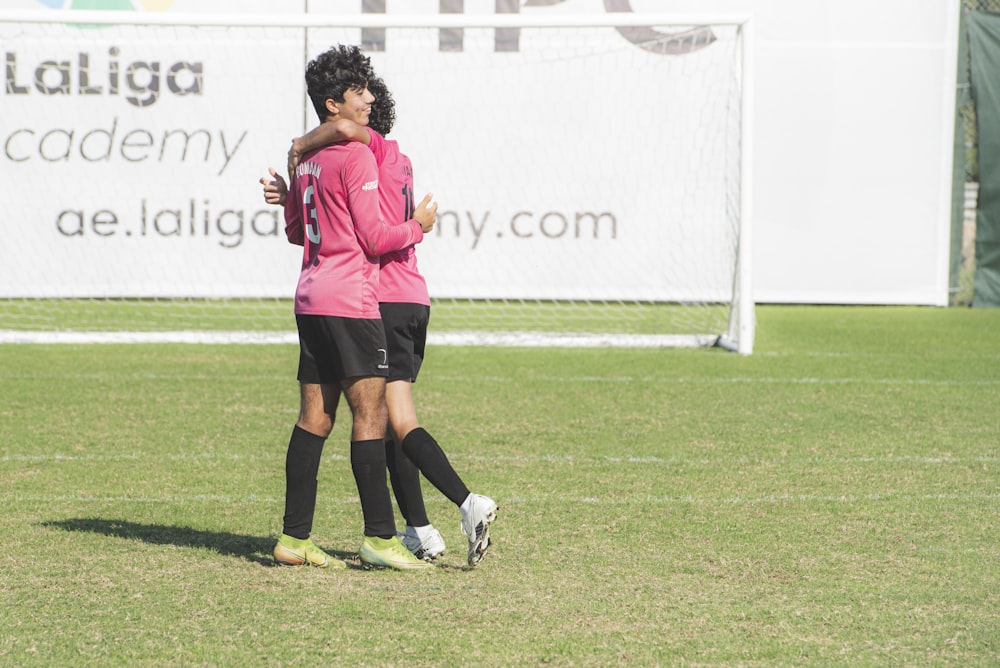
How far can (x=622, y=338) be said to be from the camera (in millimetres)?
11477

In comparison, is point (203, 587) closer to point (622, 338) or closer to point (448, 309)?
point (622, 338)

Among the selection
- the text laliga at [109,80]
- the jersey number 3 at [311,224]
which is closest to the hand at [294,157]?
the jersey number 3 at [311,224]

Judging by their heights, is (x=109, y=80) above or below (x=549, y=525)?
above

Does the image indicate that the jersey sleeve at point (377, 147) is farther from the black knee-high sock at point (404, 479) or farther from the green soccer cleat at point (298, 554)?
the green soccer cleat at point (298, 554)

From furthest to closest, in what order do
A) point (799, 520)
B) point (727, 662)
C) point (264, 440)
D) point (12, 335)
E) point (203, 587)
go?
point (12, 335), point (264, 440), point (799, 520), point (203, 587), point (727, 662)

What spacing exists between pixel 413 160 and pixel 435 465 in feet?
37.8

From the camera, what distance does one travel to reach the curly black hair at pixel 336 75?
13.6 feet

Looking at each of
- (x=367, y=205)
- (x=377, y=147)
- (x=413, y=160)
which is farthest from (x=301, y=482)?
(x=413, y=160)

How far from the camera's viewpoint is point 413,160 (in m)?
15.5

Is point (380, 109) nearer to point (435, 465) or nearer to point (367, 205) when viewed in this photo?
point (367, 205)

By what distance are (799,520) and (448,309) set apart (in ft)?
33.6

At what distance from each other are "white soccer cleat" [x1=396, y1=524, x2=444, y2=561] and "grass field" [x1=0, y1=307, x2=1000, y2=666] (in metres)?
0.08

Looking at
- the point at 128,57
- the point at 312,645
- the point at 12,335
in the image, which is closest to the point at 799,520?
the point at 312,645

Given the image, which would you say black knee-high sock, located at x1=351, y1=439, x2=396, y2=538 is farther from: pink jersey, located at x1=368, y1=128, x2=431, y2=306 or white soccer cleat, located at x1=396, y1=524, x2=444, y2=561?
pink jersey, located at x1=368, y1=128, x2=431, y2=306
